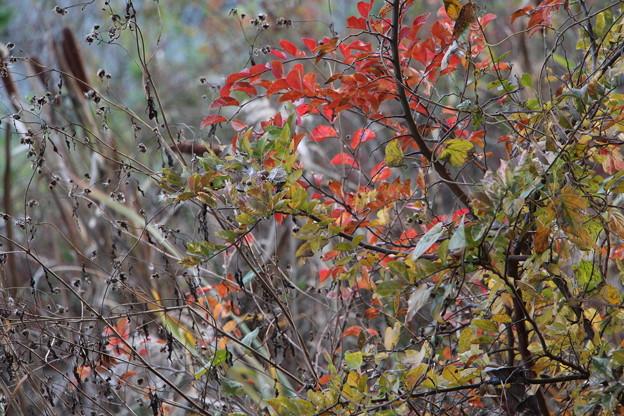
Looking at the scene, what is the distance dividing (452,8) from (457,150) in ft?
0.84

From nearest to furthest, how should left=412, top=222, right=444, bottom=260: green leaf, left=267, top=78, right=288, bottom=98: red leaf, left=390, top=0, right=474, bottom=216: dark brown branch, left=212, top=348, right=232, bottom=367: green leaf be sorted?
1. left=412, top=222, right=444, bottom=260: green leaf
2. left=390, top=0, right=474, bottom=216: dark brown branch
3. left=267, top=78, right=288, bottom=98: red leaf
4. left=212, top=348, right=232, bottom=367: green leaf

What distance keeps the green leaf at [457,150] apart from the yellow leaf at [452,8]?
23 cm

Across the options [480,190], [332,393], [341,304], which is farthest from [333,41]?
[341,304]

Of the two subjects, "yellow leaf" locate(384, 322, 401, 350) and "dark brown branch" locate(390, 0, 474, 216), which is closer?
"dark brown branch" locate(390, 0, 474, 216)

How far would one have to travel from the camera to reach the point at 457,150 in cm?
122

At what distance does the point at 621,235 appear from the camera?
110 cm

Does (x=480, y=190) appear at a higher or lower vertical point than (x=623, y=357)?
higher

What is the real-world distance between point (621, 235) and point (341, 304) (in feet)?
3.04

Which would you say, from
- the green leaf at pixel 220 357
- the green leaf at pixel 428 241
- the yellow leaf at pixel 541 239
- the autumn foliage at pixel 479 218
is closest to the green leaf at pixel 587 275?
the autumn foliage at pixel 479 218

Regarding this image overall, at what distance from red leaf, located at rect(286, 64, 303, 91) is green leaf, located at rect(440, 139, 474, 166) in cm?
31

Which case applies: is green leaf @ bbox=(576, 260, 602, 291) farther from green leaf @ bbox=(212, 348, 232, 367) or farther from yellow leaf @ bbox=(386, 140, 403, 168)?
green leaf @ bbox=(212, 348, 232, 367)

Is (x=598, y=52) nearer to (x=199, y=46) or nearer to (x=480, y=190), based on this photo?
(x=480, y=190)

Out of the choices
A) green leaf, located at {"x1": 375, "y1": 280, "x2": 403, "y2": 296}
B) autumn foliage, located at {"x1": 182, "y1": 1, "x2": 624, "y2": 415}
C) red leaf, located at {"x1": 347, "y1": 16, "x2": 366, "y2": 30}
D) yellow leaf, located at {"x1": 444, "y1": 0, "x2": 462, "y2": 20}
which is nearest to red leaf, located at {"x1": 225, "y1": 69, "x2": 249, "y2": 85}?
autumn foliage, located at {"x1": 182, "y1": 1, "x2": 624, "y2": 415}

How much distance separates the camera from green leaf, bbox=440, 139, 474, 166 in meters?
1.21
